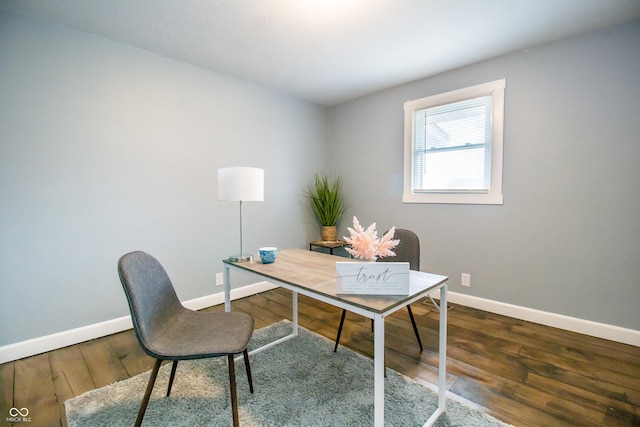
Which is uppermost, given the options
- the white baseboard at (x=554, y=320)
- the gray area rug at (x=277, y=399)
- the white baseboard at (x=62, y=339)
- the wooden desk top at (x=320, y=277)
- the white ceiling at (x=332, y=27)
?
the white ceiling at (x=332, y=27)

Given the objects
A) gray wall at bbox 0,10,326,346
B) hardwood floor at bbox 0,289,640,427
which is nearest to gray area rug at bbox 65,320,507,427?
hardwood floor at bbox 0,289,640,427

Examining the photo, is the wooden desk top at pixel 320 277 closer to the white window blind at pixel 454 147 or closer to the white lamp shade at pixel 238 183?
the white lamp shade at pixel 238 183

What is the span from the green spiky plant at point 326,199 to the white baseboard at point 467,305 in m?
1.64

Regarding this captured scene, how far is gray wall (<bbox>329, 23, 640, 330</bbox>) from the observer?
85.9 inches

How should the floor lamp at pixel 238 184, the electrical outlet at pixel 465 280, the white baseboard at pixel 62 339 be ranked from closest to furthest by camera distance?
the floor lamp at pixel 238 184, the white baseboard at pixel 62 339, the electrical outlet at pixel 465 280

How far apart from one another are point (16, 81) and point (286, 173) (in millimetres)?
2371

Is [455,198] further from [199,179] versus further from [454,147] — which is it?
[199,179]

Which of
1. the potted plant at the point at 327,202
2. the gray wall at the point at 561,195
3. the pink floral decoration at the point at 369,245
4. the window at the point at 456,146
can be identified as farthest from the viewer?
the potted plant at the point at 327,202

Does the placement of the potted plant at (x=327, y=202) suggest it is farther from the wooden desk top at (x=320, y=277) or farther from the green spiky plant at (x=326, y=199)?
the wooden desk top at (x=320, y=277)

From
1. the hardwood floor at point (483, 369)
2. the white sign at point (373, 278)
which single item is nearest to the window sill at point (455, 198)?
the hardwood floor at point (483, 369)

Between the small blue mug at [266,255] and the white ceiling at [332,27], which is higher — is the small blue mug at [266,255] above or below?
below

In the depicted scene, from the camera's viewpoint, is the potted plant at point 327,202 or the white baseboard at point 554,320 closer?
the white baseboard at point 554,320

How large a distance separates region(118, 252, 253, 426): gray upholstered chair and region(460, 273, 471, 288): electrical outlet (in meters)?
2.26

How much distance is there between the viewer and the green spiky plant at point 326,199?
382 cm
